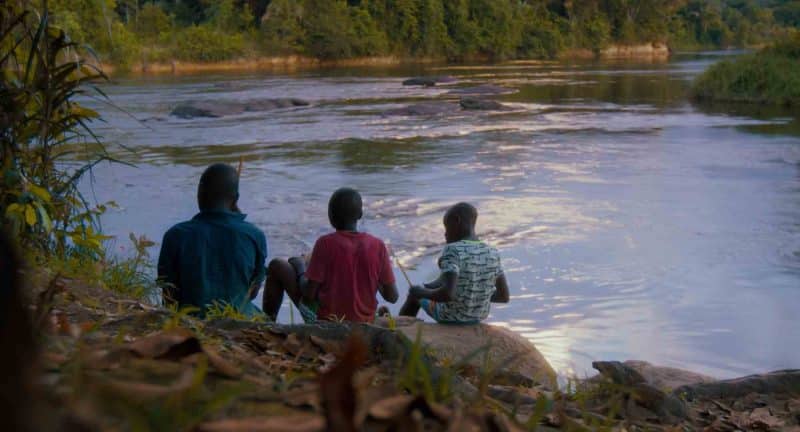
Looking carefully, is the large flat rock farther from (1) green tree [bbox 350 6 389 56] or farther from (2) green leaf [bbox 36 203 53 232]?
(1) green tree [bbox 350 6 389 56]

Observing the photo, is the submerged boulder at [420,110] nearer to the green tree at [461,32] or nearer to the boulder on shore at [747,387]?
the boulder on shore at [747,387]

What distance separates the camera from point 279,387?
1.82 m

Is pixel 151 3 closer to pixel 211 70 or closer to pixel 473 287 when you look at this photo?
pixel 211 70

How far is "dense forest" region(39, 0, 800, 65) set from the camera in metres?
50.2

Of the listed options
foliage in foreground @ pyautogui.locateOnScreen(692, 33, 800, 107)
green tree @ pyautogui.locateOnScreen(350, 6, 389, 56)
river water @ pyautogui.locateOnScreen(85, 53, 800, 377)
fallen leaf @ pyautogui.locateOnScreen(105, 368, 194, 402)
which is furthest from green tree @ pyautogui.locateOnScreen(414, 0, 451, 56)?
fallen leaf @ pyautogui.locateOnScreen(105, 368, 194, 402)

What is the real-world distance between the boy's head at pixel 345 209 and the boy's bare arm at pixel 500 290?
948 mm

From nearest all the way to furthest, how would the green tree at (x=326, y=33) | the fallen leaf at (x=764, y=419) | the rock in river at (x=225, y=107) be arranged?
the fallen leaf at (x=764, y=419), the rock in river at (x=225, y=107), the green tree at (x=326, y=33)

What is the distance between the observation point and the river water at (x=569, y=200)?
607 cm

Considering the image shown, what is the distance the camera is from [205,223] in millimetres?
4785

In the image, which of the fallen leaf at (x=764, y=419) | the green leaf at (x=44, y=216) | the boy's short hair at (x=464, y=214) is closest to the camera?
the fallen leaf at (x=764, y=419)

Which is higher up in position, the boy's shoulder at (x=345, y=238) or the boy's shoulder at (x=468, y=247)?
the boy's shoulder at (x=345, y=238)

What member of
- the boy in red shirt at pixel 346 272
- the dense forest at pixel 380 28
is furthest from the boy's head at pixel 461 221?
the dense forest at pixel 380 28

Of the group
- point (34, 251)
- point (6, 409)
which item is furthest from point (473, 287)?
point (6, 409)

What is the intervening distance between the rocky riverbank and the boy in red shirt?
1.40 m
